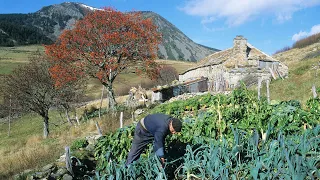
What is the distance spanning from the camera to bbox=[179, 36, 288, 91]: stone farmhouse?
25.2m

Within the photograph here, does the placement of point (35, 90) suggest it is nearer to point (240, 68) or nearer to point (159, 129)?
point (240, 68)

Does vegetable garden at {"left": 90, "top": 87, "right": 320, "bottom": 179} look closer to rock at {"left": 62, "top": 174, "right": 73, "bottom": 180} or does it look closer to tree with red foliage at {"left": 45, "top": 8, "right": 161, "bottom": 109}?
rock at {"left": 62, "top": 174, "right": 73, "bottom": 180}

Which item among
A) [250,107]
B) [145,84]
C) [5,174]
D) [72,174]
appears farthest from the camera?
[145,84]

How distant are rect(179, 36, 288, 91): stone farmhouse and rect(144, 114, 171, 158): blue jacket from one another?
2032 cm

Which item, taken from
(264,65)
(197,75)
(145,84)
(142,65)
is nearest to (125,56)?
(142,65)

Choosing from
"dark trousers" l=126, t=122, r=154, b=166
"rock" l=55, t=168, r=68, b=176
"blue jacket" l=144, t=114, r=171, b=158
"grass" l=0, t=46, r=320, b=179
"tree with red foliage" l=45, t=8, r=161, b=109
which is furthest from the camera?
"tree with red foliage" l=45, t=8, r=161, b=109

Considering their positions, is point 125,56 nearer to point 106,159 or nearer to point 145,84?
point 106,159

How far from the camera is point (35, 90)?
21.4m

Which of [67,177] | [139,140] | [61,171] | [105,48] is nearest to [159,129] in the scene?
[139,140]

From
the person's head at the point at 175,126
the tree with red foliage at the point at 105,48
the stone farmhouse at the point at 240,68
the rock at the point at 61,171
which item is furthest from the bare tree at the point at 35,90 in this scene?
the person's head at the point at 175,126

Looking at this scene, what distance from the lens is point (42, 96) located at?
2145 cm

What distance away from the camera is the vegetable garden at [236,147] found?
13.8 ft

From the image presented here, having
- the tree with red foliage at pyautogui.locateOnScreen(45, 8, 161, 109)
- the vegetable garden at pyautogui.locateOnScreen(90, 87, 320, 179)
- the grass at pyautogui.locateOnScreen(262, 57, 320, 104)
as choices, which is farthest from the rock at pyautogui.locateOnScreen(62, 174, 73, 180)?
the tree with red foliage at pyautogui.locateOnScreen(45, 8, 161, 109)

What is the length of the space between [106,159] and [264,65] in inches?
1077
